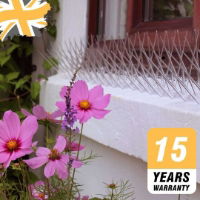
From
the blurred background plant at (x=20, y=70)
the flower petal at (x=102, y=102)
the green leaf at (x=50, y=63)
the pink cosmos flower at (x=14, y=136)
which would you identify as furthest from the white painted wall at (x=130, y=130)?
the blurred background plant at (x=20, y=70)

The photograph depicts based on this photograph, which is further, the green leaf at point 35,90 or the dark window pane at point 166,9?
the green leaf at point 35,90

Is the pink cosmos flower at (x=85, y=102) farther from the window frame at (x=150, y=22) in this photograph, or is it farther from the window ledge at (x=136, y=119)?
the window frame at (x=150, y=22)

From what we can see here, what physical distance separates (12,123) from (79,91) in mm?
99

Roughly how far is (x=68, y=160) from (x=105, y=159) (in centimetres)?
67

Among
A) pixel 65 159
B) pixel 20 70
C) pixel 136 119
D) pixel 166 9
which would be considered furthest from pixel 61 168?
pixel 20 70

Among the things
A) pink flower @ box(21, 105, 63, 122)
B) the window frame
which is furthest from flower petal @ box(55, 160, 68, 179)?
the window frame

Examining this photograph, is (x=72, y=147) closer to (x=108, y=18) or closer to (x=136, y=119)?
(x=136, y=119)

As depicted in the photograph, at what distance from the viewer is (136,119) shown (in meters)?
0.95

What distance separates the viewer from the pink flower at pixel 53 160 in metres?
0.53

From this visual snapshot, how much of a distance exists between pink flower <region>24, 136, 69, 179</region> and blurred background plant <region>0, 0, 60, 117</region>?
1.18 meters

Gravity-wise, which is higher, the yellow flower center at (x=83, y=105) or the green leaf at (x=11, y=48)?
the green leaf at (x=11, y=48)

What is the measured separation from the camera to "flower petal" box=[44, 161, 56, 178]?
53 cm

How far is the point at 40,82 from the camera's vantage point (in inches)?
68.8

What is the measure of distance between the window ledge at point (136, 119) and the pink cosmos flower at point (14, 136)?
303mm
